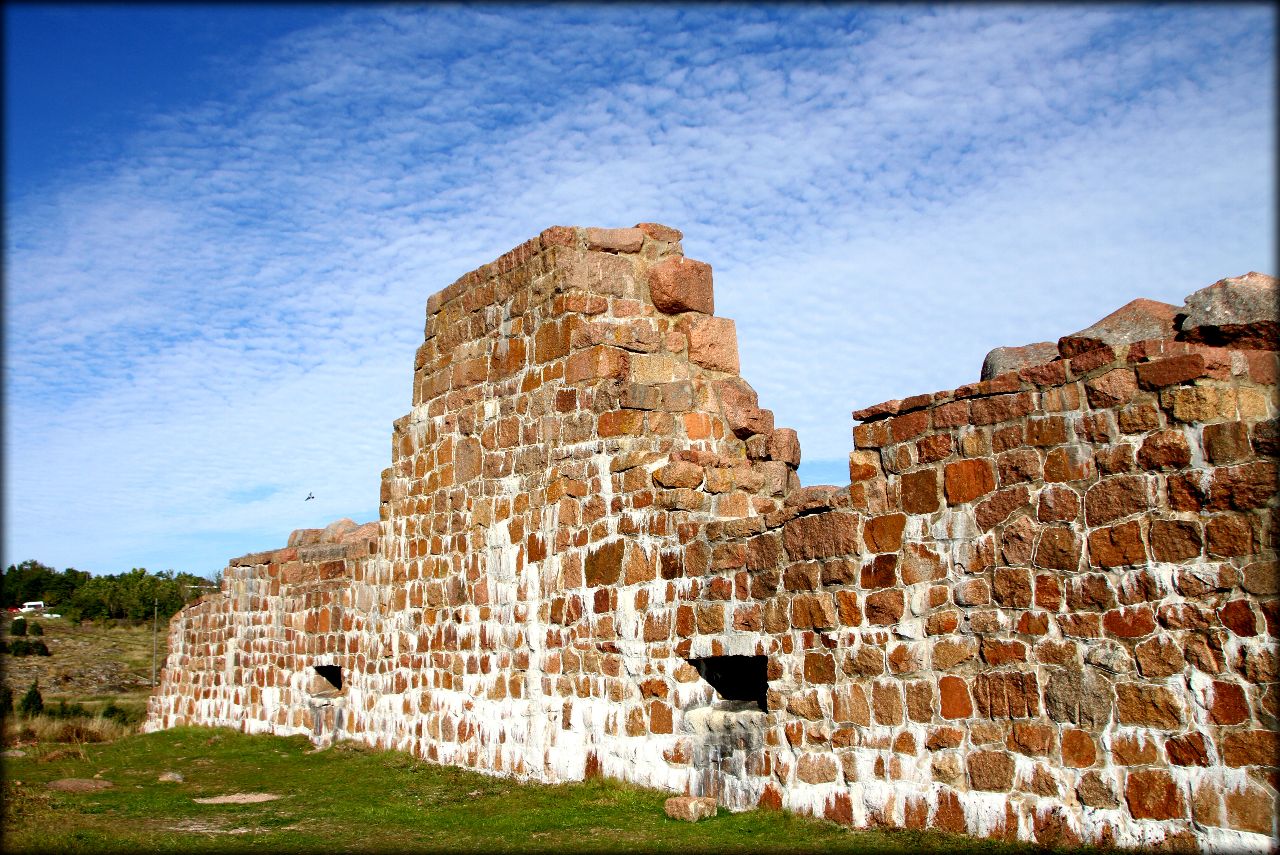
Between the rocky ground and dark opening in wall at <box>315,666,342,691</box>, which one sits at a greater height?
the rocky ground

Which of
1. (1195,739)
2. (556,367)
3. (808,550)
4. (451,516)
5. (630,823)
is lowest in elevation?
(630,823)

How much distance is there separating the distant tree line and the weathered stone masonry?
27.7m

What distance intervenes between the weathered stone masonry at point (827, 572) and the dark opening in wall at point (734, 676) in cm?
2

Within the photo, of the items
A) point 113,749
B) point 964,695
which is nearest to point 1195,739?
point 964,695

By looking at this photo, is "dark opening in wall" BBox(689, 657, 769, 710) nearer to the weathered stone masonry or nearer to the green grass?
the weathered stone masonry

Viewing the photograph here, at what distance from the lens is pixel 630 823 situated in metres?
7.86

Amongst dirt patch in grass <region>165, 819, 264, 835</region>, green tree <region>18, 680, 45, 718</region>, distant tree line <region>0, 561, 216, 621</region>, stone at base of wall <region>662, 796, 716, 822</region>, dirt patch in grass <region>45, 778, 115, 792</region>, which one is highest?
distant tree line <region>0, 561, 216, 621</region>

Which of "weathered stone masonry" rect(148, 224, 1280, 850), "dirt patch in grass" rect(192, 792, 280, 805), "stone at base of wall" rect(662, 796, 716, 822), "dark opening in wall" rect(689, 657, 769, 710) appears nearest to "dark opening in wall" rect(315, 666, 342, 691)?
"weathered stone masonry" rect(148, 224, 1280, 850)

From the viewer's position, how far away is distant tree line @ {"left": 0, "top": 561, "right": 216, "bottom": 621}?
125ft

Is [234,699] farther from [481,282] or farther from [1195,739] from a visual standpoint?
[1195,739]

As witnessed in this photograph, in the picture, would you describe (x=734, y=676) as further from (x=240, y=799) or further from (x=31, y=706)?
(x=31, y=706)

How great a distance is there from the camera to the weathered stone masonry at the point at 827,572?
5758 mm

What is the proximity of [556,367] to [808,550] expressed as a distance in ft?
12.0

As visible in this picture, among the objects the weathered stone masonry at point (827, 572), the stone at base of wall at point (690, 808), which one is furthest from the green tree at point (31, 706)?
the stone at base of wall at point (690, 808)
